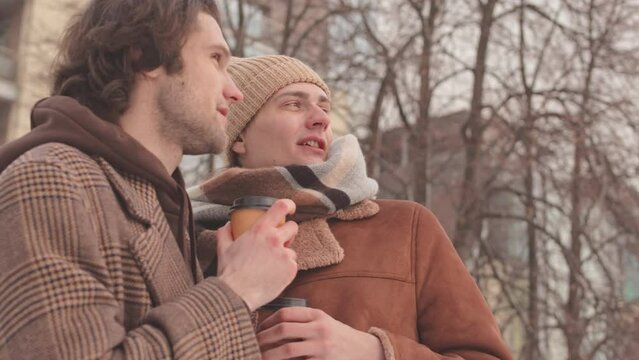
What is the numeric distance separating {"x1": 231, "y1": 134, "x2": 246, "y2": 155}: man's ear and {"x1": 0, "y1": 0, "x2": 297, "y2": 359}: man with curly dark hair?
0.80 metres

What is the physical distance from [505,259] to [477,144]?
143 cm

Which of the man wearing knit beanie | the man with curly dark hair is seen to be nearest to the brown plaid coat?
the man with curly dark hair

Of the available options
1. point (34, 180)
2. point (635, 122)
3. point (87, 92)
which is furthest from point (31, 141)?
point (635, 122)

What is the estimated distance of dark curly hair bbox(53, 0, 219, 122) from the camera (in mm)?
1763

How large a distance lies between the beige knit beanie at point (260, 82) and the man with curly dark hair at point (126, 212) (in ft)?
2.34

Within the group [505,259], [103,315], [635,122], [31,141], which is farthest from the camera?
[505,259]

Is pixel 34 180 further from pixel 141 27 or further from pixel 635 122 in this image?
pixel 635 122

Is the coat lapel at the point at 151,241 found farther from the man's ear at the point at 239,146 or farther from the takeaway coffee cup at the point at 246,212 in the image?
the man's ear at the point at 239,146

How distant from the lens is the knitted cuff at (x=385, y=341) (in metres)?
1.86

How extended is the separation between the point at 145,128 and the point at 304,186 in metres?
0.65

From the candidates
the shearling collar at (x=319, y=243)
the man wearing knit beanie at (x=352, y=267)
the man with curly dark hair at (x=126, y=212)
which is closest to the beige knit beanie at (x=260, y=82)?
the man wearing knit beanie at (x=352, y=267)

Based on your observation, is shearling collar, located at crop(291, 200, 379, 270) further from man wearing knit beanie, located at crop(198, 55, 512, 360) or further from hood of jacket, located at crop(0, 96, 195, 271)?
hood of jacket, located at crop(0, 96, 195, 271)

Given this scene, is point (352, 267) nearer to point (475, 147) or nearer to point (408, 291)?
point (408, 291)

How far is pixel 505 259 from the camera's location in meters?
8.34
